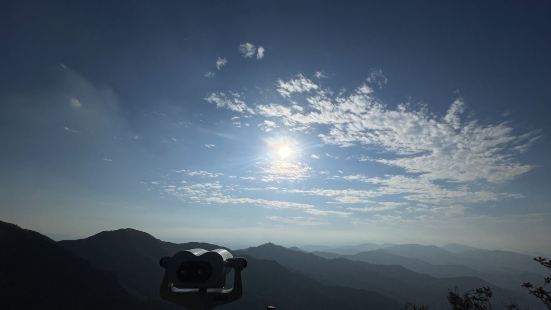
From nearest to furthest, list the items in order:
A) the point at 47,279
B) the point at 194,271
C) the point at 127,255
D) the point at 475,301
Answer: the point at 194,271 < the point at 475,301 < the point at 47,279 < the point at 127,255

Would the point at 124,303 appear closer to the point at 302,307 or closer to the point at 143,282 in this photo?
the point at 143,282

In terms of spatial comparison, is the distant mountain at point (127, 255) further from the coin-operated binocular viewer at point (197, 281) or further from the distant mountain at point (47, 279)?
the coin-operated binocular viewer at point (197, 281)

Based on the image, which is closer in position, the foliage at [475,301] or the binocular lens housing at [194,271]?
the binocular lens housing at [194,271]

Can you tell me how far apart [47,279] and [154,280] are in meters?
60.5

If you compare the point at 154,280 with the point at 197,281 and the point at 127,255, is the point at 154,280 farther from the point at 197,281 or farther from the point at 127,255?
the point at 197,281

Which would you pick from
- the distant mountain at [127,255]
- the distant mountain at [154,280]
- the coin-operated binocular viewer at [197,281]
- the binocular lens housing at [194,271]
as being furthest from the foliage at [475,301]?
the distant mountain at [154,280]

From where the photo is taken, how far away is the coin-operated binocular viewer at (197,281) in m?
3.51

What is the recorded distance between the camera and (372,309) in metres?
181

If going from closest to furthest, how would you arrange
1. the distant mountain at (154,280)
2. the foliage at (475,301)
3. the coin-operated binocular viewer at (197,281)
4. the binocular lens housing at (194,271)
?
the coin-operated binocular viewer at (197,281)
the binocular lens housing at (194,271)
the foliage at (475,301)
the distant mountain at (154,280)

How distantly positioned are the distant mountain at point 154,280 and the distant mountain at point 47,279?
24963 mm

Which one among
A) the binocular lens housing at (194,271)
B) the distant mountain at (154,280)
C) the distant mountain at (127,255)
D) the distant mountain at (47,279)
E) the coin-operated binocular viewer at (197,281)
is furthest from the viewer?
the distant mountain at (154,280)

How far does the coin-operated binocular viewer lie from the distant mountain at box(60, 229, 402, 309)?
142 m

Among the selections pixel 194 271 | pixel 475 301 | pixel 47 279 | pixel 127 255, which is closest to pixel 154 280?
pixel 127 255

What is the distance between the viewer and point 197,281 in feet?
11.9
